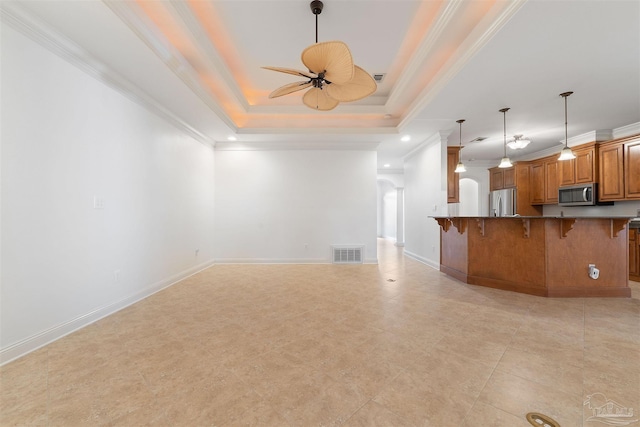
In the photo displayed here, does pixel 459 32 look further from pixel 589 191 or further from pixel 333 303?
pixel 589 191

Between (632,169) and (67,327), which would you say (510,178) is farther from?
(67,327)

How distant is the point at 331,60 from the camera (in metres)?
2.12

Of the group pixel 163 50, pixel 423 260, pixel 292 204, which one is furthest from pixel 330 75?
pixel 423 260

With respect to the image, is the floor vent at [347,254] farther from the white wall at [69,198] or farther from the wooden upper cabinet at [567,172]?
the wooden upper cabinet at [567,172]

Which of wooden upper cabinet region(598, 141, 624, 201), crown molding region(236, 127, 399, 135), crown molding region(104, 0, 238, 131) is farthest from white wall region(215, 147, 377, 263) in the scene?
wooden upper cabinet region(598, 141, 624, 201)

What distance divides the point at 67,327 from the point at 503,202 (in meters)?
9.23

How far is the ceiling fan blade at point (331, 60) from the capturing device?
1989 millimetres

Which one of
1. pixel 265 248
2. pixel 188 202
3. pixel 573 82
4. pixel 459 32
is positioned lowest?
pixel 265 248

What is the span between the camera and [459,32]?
8.74 ft

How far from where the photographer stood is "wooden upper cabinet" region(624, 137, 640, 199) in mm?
4320

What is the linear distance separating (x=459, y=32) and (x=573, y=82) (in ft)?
6.05

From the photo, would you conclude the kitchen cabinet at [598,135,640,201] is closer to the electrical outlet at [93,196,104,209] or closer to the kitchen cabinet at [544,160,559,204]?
the kitchen cabinet at [544,160,559,204]

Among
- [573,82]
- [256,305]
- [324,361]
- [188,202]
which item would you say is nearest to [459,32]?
[573,82]

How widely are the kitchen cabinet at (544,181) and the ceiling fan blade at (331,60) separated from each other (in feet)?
21.2
